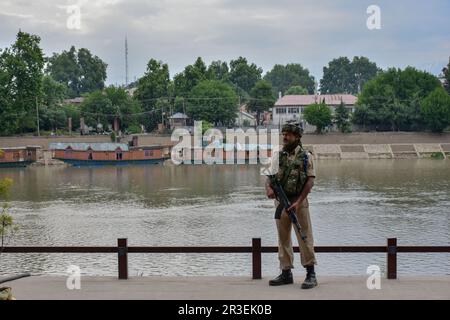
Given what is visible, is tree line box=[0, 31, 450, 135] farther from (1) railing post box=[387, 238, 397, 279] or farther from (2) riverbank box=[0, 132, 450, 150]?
(1) railing post box=[387, 238, 397, 279]

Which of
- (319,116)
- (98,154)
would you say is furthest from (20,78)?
(319,116)

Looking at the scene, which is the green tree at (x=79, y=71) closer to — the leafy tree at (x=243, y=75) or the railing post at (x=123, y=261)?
the leafy tree at (x=243, y=75)

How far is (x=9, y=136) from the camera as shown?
247ft

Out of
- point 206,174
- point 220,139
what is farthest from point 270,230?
point 220,139

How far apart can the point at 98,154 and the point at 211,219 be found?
4431 centimetres

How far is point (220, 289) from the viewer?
7996mm

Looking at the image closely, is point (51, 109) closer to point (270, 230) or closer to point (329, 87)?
point (270, 230)

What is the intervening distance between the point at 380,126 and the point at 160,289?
8035cm

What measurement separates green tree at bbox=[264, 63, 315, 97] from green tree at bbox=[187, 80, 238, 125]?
8289cm

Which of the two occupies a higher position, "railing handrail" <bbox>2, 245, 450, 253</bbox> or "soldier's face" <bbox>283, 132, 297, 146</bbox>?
"soldier's face" <bbox>283, 132, 297, 146</bbox>

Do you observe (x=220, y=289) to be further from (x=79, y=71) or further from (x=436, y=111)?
(x=79, y=71)

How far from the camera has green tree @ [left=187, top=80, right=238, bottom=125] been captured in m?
88.1

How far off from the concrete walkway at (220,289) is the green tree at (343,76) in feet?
535

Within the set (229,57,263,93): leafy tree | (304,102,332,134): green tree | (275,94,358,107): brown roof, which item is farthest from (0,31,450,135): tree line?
(229,57,263,93): leafy tree
